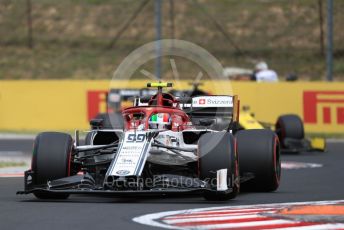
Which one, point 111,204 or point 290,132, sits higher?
point 290,132

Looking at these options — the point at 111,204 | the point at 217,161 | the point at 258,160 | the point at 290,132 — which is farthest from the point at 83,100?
the point at 111,204

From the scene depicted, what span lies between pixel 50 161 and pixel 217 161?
85.9 inches

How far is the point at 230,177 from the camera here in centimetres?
1345

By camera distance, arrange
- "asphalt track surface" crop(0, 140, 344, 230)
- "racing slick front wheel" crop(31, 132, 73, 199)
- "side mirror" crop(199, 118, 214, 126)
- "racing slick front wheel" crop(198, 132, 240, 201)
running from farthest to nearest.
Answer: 1. "side mirror" crop(199, 118, 214, 126)
2. "racing slick front wheel" crop(31, 132, 73, 199)
3. "racing slick front wheel" crop(198, 132, 240, 201)
4. "asphalt track surface" crop(0, 140, 344, 230)

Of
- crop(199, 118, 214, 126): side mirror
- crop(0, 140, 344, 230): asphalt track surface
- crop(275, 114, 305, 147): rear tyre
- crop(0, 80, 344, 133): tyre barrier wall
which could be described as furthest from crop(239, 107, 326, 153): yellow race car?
crop(199, 118, 214, 126): side mirror

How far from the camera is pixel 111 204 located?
13.0 metres

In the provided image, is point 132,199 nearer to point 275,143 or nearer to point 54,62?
point 275,143

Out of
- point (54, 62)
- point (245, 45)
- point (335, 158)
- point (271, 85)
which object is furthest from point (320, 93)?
point (54, 62)

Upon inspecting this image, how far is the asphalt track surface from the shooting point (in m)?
11.0

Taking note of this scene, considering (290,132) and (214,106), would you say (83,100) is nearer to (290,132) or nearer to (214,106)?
(290,132)

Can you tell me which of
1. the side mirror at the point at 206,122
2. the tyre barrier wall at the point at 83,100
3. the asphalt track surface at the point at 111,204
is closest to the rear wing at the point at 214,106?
the side mirror at the point at 206,122

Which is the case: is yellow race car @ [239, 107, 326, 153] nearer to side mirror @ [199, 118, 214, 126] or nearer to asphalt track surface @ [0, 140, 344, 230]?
asphalt track surface @ [0, 140, 344, 230]

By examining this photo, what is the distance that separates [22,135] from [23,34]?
16.1 metres

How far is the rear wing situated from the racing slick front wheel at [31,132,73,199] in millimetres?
2867
